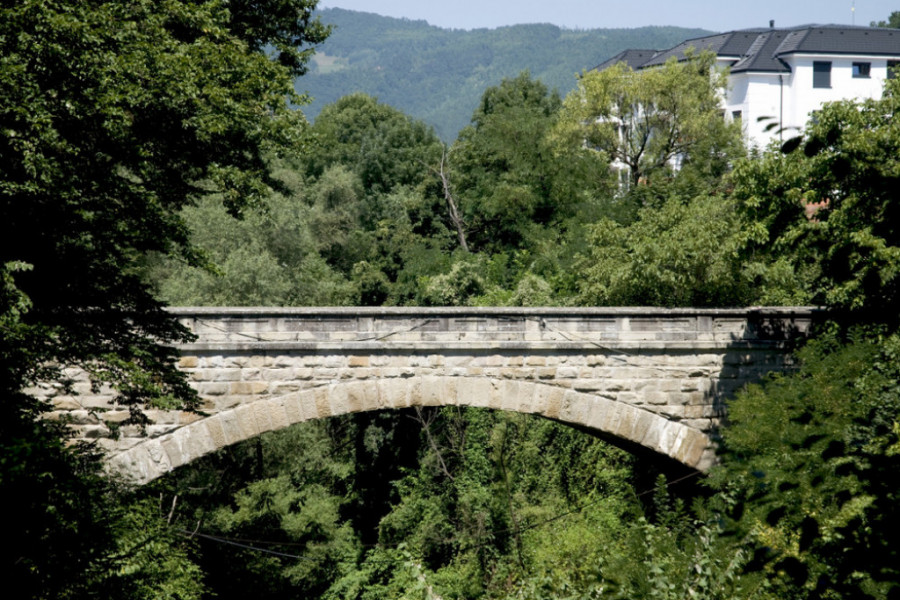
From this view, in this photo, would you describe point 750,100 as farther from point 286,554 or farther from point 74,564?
point 74,564

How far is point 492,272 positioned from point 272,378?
1390 cm

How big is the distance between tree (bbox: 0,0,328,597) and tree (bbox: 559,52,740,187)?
16.9 metres

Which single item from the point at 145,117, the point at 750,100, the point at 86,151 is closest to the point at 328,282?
the point at 145,117

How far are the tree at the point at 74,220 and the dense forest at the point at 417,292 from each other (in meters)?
0.03

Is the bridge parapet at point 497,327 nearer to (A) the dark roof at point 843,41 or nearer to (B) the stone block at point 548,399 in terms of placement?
(B) the stone block at point 548,399

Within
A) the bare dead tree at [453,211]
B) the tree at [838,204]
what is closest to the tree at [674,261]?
the tree at [838,204]

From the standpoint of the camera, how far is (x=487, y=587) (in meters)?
17.5

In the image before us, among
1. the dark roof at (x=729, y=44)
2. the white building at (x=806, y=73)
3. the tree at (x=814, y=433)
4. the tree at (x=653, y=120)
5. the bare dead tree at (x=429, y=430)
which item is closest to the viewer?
the tree at (x=814, y=433)

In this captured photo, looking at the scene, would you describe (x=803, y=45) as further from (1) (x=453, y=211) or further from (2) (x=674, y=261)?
(2) (x=674, y=261)

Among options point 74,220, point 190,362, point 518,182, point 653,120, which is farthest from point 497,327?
point 518,182

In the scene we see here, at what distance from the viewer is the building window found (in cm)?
4006

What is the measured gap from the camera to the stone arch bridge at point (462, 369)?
39.7 feet

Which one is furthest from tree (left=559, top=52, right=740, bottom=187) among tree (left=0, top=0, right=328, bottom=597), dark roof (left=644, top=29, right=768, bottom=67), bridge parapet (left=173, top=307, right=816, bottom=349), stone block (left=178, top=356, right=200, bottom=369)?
tree (left=0, top=0, right=328, bottom=597)

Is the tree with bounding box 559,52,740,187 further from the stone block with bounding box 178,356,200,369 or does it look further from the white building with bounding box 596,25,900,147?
the stone block with bounding box 178,356,200,369
